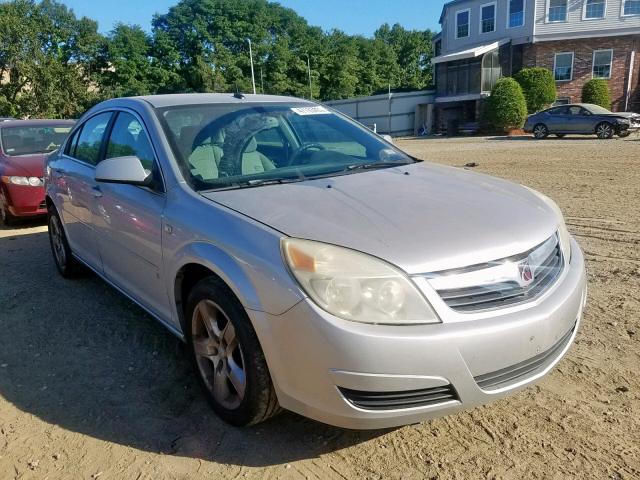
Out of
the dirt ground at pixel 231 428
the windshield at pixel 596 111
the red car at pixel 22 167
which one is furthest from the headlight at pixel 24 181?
the windshield at pixel 596 111

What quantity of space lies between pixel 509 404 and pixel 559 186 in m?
7.12

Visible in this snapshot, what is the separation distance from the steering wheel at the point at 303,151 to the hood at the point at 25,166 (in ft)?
17.3

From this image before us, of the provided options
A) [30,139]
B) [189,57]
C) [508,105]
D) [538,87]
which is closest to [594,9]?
[538,87]

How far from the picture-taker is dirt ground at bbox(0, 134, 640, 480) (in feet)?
7.66

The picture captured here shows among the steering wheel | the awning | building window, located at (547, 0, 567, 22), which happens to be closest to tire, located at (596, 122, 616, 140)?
the awning

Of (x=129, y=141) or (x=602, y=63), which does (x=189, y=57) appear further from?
(x=129, y=141)

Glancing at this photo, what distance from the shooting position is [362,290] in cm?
205

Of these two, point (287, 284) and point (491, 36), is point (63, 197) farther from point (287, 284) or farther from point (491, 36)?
point (491, 36)

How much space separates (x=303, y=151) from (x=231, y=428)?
1.77 meters

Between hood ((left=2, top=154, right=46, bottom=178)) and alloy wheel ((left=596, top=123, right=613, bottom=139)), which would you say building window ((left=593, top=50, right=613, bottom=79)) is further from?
hood ((left=2, top=154, right=46, bottom=178))

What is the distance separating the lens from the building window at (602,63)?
2917cm

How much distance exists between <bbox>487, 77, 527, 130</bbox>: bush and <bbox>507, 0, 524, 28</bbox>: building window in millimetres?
5627

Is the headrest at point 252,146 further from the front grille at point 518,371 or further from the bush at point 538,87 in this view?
the bush at point 538,87

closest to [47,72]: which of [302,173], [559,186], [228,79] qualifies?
[228,79]
